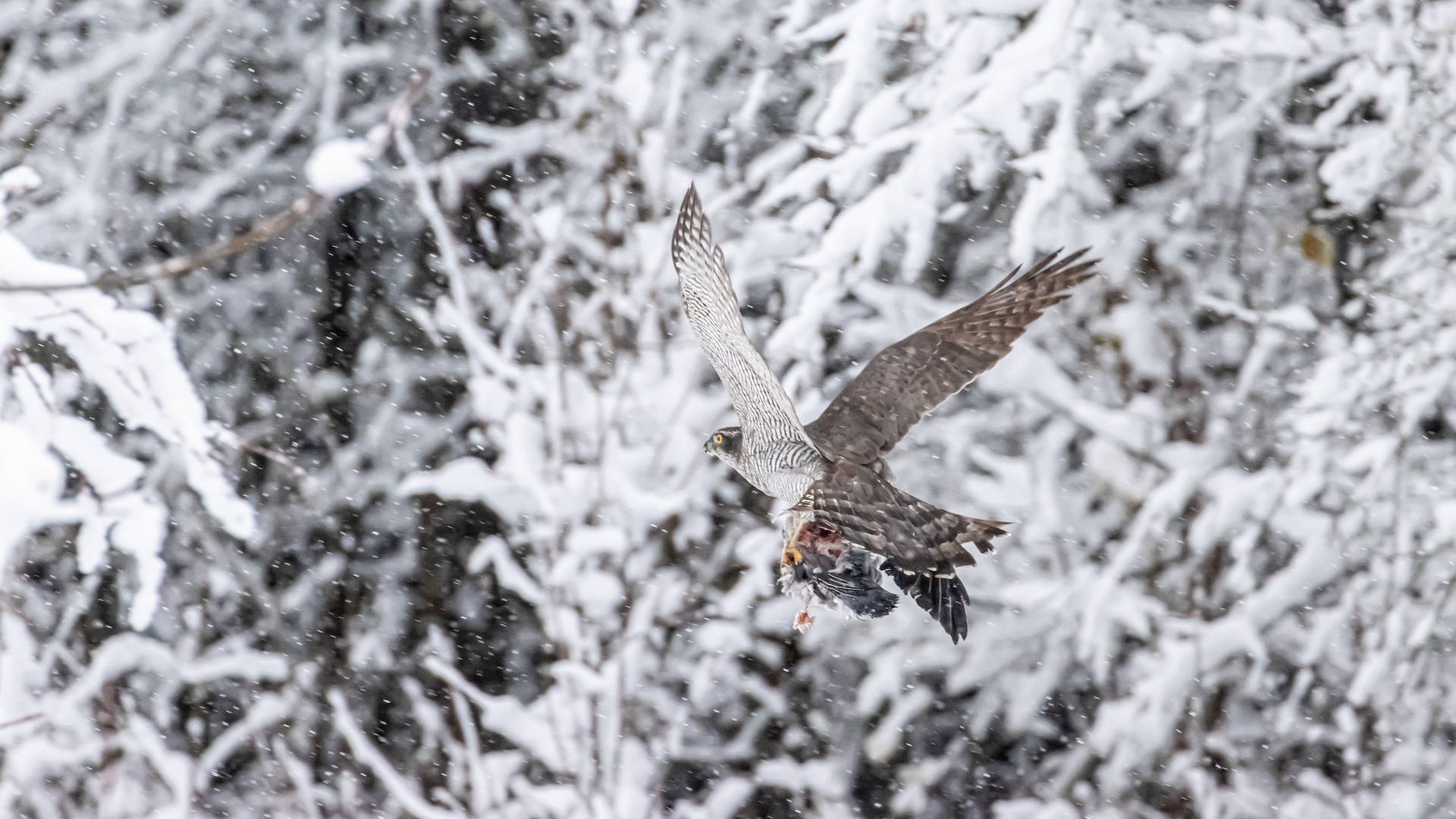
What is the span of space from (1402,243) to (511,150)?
2695 mm

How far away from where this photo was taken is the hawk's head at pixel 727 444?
5.98ft

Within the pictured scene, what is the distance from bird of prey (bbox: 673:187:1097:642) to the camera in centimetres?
136

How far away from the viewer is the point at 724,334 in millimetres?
1483

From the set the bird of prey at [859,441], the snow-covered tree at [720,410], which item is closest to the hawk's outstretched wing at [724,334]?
the bird of prey at [859,441]

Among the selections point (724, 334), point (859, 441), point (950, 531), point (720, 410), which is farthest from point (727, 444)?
point (720, 410)

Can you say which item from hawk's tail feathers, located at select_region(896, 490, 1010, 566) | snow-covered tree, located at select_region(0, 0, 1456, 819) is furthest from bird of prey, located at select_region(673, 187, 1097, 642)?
snow-covered tree, located at select_region(0, 0, 1456, 819)

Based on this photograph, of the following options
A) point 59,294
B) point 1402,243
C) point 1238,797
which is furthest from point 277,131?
point 1238,797

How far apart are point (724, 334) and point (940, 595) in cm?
53

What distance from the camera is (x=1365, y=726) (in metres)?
2.78

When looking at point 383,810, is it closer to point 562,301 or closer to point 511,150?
point 562,301

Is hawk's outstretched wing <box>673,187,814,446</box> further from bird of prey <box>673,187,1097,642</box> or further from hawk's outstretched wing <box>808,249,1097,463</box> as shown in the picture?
hawk's outstretched wing <box>808,249,1097,463</box>

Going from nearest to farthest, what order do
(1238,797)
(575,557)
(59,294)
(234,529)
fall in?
1. (234,529)
2. (59,294)
3. (575,557)
4. (1238,797)

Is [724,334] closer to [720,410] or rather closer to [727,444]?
[727,444]

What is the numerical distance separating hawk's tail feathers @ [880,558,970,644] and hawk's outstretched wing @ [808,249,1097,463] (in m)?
0.38
